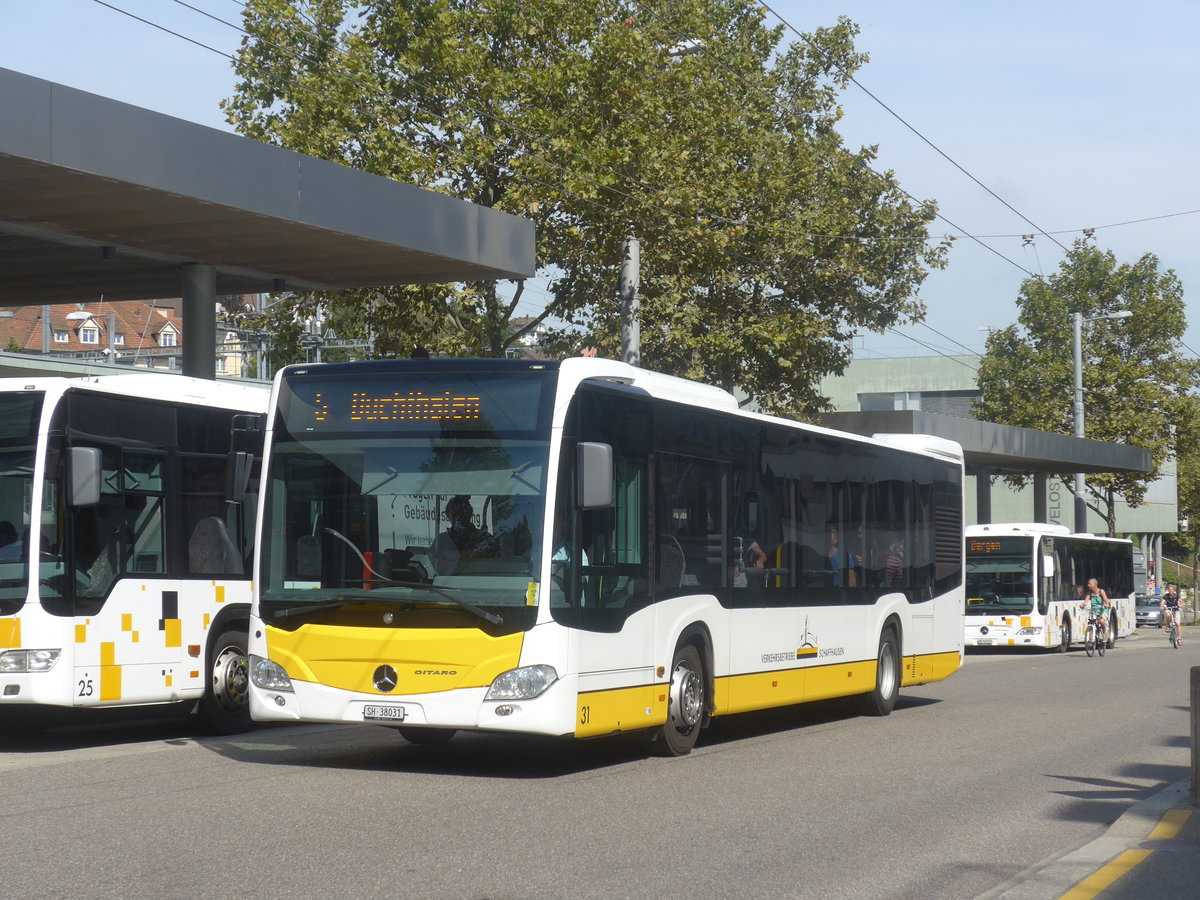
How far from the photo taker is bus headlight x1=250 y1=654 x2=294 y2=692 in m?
11.5

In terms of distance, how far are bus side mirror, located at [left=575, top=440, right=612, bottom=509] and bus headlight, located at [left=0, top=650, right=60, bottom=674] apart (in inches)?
171

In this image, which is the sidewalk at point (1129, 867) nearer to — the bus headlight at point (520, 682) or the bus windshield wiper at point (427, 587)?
the bus headlight at point (520, 682)

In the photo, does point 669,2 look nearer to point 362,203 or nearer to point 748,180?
point 748,180

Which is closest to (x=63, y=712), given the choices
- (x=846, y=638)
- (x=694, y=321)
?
(x=846, y=638)

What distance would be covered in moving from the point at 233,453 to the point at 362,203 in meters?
8.16

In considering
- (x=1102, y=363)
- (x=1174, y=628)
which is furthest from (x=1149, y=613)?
(x=1174, y=628)

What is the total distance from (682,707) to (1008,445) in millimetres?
32712

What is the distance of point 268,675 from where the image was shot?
1162 centimetres

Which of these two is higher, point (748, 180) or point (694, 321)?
point (748, 180)

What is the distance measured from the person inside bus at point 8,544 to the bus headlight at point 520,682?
4044 mm

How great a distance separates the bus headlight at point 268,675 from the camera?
11.5 m

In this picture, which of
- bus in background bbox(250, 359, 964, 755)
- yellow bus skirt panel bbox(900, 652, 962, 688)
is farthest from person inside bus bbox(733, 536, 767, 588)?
yellow bus skirt panel bbox(900, 652, 962, 688)

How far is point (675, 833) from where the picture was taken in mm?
8875

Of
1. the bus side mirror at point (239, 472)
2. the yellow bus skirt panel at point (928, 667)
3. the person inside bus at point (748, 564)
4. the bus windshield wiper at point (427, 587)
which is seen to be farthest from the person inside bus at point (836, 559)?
the bus side mirror at point (239, 472)
